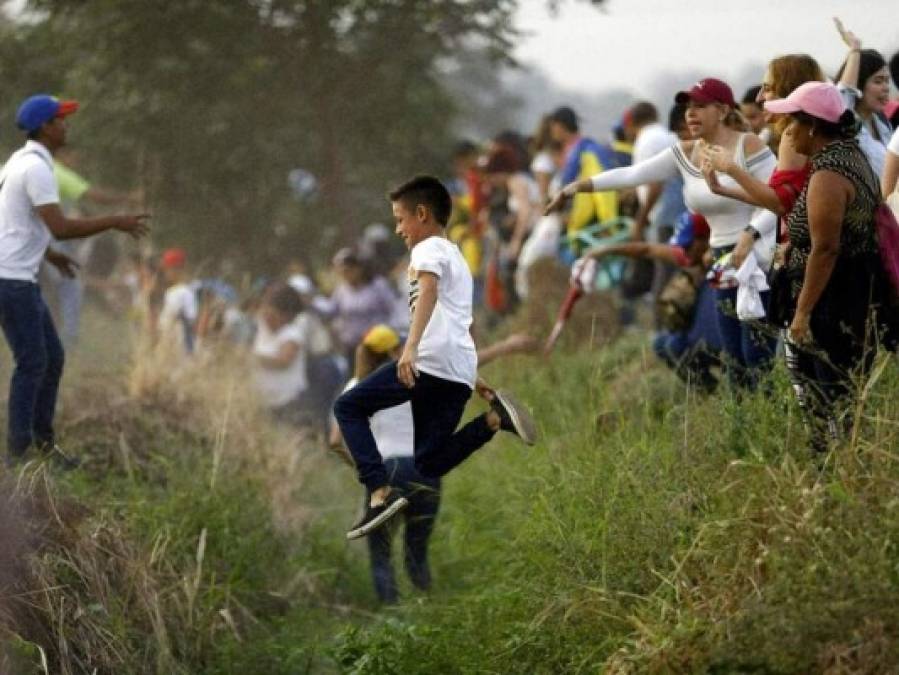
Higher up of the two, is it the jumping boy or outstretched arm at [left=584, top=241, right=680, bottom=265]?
the jumping boy

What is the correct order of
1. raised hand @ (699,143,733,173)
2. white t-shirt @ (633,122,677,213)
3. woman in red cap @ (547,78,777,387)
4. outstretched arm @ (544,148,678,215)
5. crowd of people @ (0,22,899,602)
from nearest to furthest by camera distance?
crowd of people @ (0,22,899,602), raised hand @ (699,143,733,173), woman in red cap @ (547,78,777,387), outstretched arm @ (544,148,678,215), white t-shirt @ (633,122,677,213)

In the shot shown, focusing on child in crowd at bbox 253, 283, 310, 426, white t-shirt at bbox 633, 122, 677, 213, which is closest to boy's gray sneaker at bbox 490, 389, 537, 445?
white t-shirt at bbox 633, 122, 677, 213

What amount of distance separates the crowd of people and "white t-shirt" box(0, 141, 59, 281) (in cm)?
1

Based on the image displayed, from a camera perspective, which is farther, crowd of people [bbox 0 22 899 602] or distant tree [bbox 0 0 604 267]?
distant tree [bbox 0 0 604 267]

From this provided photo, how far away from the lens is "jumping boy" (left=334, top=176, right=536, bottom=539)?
29.3 ft

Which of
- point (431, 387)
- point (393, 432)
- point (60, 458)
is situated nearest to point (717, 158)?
point (431, 387)

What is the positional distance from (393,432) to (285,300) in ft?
20.4

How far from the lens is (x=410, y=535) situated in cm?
1077

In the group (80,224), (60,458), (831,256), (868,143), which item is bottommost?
(60,458)

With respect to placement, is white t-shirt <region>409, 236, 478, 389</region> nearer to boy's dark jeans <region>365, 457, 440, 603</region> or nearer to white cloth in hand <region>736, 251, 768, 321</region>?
white cloth in hand <region>736, 251, 768, 321</region>

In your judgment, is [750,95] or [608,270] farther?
[608,270]

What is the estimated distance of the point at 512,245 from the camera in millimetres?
16562

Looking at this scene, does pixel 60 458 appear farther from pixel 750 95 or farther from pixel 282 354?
pixel 282 354

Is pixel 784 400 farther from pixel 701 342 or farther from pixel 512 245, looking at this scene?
pixel 512 245
